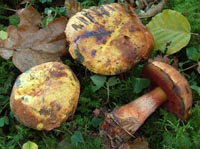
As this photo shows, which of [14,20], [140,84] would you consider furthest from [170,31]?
[14,20]

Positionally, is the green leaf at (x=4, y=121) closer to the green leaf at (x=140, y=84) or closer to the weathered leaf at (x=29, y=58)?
the weathered leaf at (x=29, y=58)

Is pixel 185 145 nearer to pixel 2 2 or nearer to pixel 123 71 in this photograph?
pixel 123 71

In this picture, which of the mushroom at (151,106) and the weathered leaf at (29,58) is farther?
the weathered leaf at (29,58)

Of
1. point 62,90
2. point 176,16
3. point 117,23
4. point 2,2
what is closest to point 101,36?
point 117,23

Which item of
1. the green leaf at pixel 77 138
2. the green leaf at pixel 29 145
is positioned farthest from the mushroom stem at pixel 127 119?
the green leaf at pixel 29 145

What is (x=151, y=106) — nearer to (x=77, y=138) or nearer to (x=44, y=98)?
(x=77, y=138)

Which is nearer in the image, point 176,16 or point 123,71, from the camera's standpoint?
point 123,71
